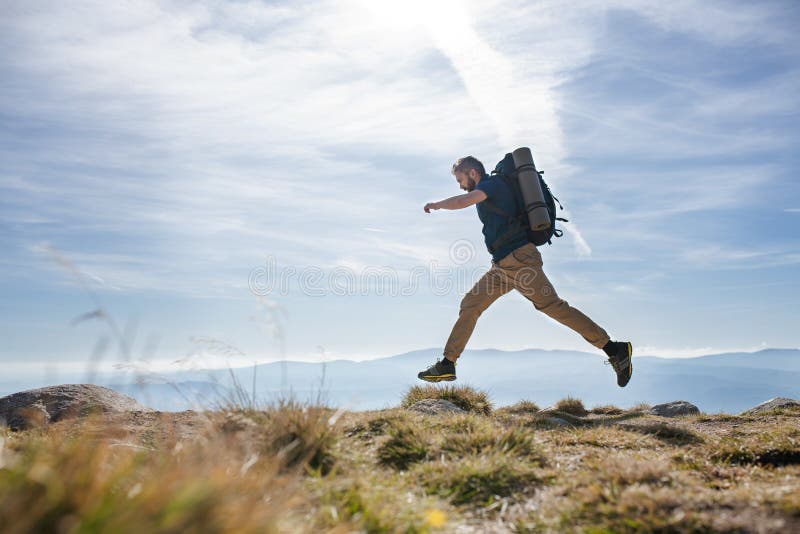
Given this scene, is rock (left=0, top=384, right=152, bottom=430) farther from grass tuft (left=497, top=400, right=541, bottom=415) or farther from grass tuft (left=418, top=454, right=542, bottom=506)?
grass tuft (left=418, top=454, right=542, bottom=506)

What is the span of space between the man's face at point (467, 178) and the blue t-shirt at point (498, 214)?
1.26 feet

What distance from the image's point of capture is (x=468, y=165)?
8.92m

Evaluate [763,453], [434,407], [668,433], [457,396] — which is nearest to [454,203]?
[434,407]

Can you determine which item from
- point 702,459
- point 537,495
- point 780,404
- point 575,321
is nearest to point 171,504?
point 537,495

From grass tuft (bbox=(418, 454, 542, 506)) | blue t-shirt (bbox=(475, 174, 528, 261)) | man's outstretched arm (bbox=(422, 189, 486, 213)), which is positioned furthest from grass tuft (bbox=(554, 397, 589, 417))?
grass tuft (bbox=(418, 454, 542, 506))

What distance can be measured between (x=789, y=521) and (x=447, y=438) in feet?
8.49

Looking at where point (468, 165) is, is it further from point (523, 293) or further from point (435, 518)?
point (435, 518)

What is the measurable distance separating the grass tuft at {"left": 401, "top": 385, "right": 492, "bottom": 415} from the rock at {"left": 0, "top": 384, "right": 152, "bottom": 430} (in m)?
4.78

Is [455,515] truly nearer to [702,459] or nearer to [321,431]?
[321,431]

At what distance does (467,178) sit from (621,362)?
389cm

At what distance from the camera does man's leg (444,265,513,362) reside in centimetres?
858

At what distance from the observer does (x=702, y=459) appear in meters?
4.86

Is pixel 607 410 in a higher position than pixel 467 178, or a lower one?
lower

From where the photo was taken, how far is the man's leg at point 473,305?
858 cm
